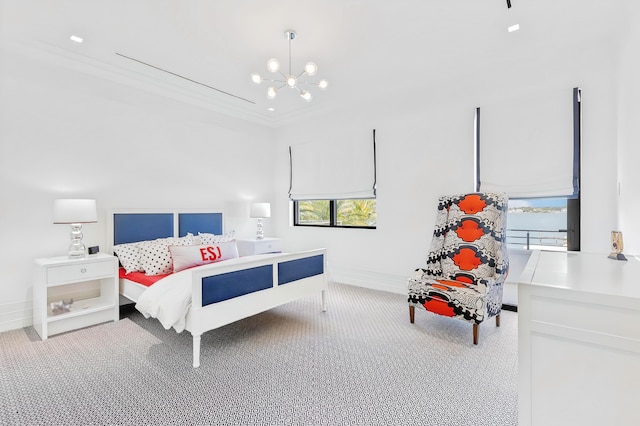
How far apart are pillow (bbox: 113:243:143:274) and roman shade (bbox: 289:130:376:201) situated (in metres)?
2.72

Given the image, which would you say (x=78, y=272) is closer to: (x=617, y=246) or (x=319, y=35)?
(x=319, y=35)

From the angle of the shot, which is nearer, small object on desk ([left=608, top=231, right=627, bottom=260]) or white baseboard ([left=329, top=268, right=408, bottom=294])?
small object on desk ([left=608, top=231, right=627, bottom=260])

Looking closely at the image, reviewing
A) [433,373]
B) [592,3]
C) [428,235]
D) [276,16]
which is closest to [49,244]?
[276,16]

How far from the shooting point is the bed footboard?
2.34 meters

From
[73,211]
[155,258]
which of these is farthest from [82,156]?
[155,258]

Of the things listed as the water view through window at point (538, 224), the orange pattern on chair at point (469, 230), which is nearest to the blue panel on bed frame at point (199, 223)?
the orange pattern on chair at point (469, 230)

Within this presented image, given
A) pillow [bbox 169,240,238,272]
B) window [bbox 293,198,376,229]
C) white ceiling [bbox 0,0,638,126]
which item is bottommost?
pillow [bbox 169,240,238,272]

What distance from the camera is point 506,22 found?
104 inches

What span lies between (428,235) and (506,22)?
7.96 feet

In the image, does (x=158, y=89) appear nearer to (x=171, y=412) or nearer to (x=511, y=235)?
(x=171, y=412)

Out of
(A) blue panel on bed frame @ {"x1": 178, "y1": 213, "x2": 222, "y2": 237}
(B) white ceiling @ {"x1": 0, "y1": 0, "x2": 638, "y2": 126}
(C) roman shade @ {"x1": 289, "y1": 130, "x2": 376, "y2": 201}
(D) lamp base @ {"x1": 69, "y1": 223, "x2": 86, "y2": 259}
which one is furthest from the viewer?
(C) roman shade @ {"x1": 289, "y1": 130, "x2": 376, "y2": 201}

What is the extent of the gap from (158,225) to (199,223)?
22.6 inches

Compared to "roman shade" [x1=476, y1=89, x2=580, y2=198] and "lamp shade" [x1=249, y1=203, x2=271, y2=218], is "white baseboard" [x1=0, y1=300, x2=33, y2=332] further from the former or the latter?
"roman shade" [x1=476, y1=89, x2=580, y2=198]

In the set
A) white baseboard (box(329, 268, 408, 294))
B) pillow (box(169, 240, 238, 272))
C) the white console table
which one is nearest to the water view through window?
white baseboard (box(329, 268, 408, 294))
